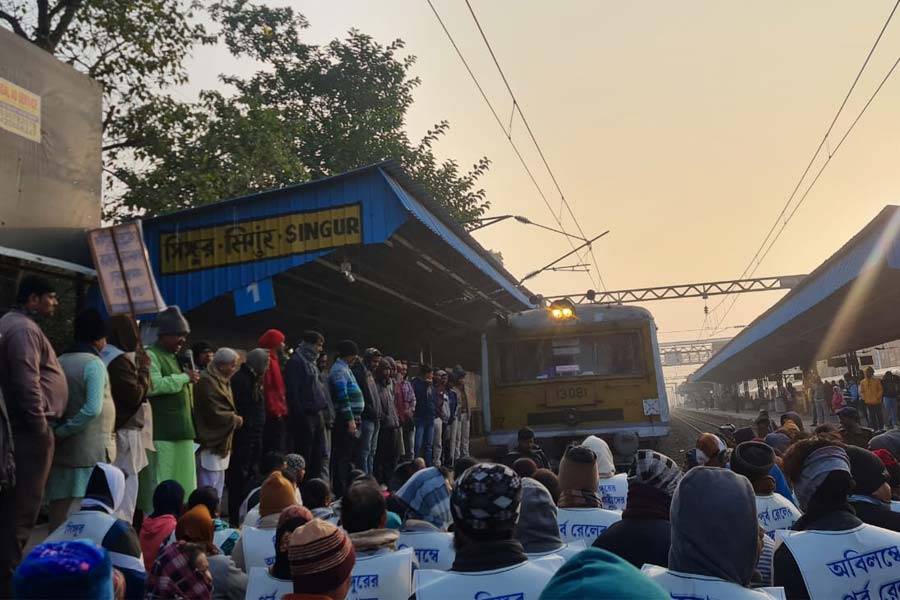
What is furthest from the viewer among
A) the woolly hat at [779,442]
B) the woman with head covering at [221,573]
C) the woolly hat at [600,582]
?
the woolly hat at [779,442]

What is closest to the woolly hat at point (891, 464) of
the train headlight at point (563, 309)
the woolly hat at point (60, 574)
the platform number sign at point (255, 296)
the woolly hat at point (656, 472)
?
the woolly hat at point (656, 472)

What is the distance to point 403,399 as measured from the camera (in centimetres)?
1159

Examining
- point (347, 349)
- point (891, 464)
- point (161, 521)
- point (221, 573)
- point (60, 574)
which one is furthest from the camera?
point (347, 349)

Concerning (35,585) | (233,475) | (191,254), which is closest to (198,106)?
(191,254)

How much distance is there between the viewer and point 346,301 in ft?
48.4

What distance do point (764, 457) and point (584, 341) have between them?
26.7 feet

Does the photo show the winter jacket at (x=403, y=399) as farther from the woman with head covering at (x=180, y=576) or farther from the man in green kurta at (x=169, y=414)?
the woman with head covering at (x=180, y=576)

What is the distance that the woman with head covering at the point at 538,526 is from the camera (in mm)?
3365

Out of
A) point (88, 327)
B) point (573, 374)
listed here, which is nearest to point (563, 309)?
point (573, 374)

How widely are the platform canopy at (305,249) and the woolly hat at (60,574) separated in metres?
8.58

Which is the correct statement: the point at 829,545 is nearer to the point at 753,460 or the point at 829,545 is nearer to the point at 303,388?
the point at 753,460

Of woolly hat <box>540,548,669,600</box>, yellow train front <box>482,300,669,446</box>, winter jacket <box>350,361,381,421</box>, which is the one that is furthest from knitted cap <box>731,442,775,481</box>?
yellow train front <box>482,300,669,446</box>

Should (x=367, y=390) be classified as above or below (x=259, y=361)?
below

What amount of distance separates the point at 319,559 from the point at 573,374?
10194mm
